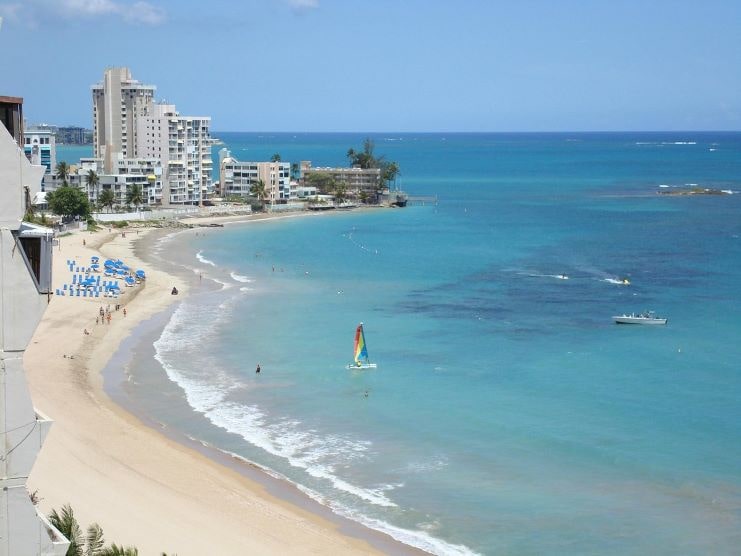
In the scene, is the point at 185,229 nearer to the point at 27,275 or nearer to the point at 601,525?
the point at 601,525

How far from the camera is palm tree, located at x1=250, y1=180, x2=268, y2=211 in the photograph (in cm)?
12475

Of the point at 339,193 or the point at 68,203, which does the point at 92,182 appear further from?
the point at 339,193

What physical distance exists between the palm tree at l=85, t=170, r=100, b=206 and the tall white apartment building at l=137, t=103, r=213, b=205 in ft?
28.7

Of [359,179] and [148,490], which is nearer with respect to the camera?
[148,490]

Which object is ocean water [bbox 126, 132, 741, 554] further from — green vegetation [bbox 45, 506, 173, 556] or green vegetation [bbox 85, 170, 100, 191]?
green vegetation [bbox 85, 170, 100, 191]

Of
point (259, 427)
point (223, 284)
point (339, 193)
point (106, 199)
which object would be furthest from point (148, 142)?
point (259, 427)

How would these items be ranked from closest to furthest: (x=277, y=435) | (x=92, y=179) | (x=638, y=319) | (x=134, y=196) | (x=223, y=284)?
(x=277, y=435)
(x=638, y=319)
(x=223, y=284)
(x=92, y=179)
(x=134, y=196)

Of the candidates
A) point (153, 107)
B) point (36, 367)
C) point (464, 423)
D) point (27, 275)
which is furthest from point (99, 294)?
point (153, 107)

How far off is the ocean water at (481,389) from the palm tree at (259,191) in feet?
130

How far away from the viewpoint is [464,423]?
116ft

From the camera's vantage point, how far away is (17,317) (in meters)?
8.16

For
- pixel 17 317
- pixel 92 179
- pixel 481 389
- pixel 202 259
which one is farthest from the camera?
pixel 92 179

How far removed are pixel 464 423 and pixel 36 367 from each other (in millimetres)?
17609

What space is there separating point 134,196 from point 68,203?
15.1 meters
